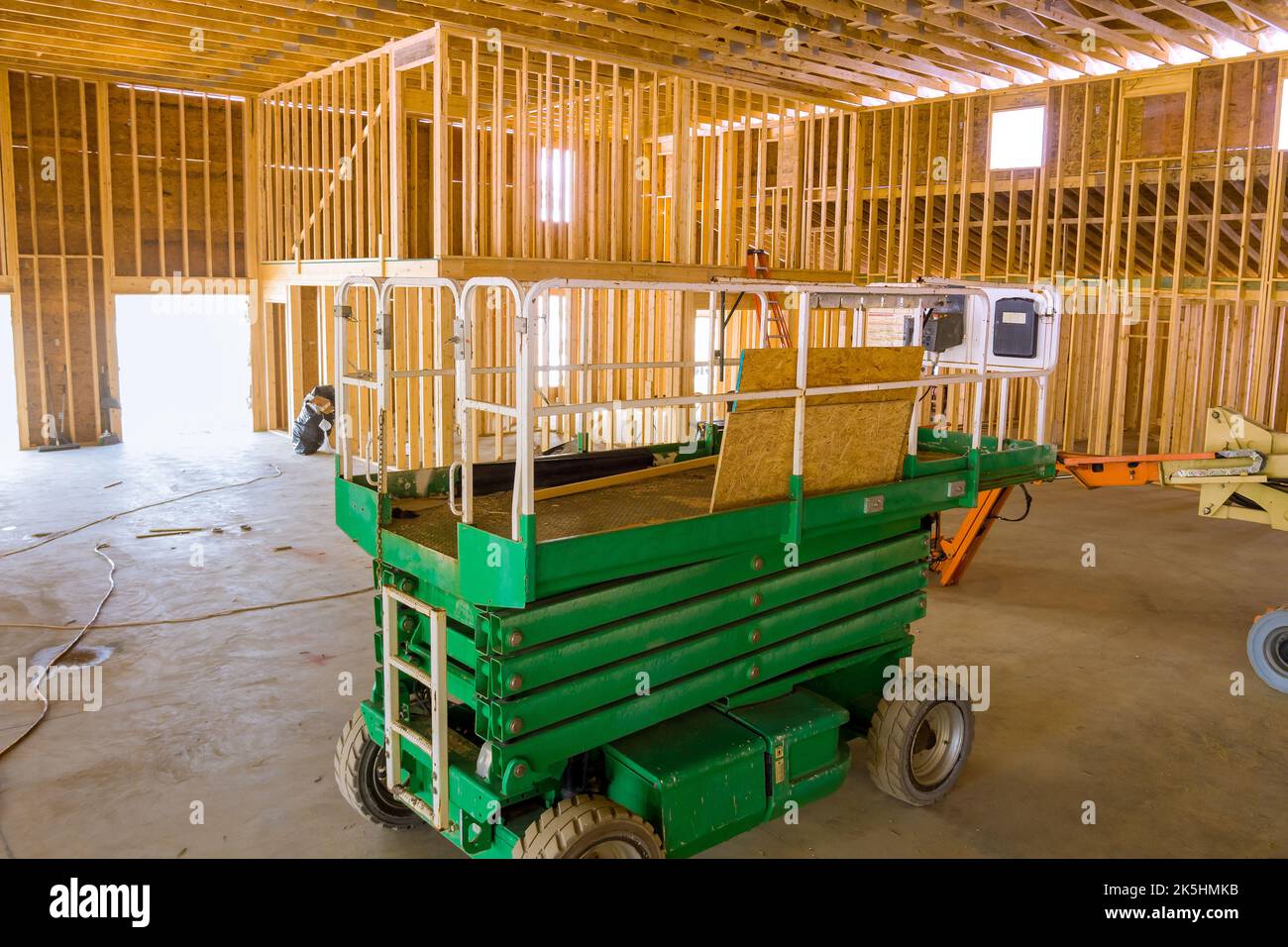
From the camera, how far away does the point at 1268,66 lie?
39.9 feet

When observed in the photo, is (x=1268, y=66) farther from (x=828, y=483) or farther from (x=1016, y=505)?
(x=828, y=483)

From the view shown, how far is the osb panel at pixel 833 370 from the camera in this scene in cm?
399

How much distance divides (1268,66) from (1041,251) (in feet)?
10.9

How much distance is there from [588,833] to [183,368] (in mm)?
21192

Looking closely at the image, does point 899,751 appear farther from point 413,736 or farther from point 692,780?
point 413,736

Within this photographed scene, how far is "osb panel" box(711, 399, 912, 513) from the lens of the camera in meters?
4.04

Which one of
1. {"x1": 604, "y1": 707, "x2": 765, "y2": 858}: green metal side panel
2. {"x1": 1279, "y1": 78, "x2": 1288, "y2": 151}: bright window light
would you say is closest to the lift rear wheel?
{"x1": 604, "y1": 707, "x2": 765, "y2": 858}: green metal side panel

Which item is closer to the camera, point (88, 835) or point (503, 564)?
point (503, 564)

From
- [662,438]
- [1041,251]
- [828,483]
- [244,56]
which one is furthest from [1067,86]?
[828,483]

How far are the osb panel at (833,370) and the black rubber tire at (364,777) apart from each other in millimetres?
2263

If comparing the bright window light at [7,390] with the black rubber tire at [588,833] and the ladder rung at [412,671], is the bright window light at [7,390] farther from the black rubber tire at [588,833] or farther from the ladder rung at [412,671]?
A: the black rubber tire at [588,833]

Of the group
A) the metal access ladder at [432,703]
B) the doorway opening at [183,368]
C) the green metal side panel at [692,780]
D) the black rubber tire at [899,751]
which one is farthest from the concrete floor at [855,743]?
the doorway opening at [183,368]

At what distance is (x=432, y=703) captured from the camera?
377 cm

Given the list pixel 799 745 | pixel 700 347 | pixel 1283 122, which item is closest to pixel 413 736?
pixel 799 745
